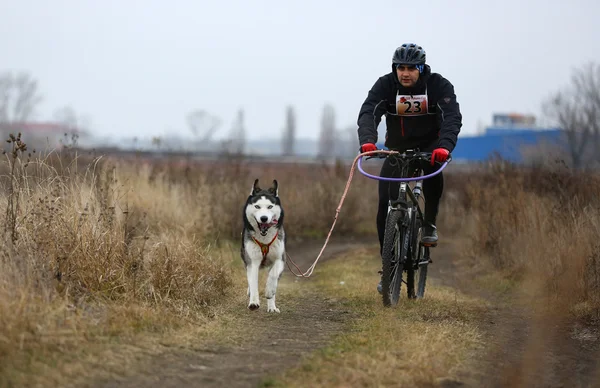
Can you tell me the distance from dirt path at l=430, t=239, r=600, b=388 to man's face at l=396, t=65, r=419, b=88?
2.27m

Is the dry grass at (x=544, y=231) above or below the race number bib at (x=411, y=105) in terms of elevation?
below

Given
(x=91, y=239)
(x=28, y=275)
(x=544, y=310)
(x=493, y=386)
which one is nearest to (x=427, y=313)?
(x=544, y=310)

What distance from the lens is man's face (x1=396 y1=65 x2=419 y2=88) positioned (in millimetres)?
6449

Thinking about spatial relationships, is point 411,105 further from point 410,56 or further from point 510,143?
point 510,143

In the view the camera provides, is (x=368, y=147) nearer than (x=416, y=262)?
Yes

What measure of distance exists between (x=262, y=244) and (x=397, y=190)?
136 centimetres

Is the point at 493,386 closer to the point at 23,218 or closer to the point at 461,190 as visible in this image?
the point at 23,218

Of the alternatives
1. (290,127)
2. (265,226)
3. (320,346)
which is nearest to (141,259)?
(265,226)

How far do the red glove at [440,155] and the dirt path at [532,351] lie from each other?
1.49 meters

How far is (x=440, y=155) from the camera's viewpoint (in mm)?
6184

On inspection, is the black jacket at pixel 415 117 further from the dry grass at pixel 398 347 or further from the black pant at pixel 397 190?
Result: the dry grass at pixel 398 347

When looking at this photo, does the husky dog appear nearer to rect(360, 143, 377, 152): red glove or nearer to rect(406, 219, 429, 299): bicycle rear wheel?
rect(360, 143, 377, 152): red glove

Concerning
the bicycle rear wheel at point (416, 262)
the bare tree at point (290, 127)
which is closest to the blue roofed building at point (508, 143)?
the bicycle rear wheel at point (416, 262)

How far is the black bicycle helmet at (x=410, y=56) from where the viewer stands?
6398 millimetres
